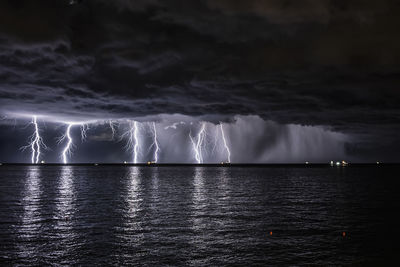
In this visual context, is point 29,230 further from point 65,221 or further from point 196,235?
point 196,235

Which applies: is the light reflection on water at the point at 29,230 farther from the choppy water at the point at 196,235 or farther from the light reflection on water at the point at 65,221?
the light reflection on water at the point at 65,221

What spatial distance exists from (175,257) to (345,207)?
1353 inches

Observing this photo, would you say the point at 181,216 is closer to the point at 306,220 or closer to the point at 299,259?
the point at 306,220

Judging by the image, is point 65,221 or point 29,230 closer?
point 29,230

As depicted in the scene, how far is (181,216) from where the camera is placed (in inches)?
1594

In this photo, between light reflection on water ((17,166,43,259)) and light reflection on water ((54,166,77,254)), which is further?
light reflection on water ((54,166,77,254))

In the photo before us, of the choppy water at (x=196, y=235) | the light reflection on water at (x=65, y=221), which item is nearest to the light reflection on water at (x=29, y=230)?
the choppy water at (x=196, y=235)

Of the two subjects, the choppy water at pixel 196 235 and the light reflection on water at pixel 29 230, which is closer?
the choppy water at pixel 196 235

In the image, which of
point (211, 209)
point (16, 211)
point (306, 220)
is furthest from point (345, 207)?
point (16, 211)

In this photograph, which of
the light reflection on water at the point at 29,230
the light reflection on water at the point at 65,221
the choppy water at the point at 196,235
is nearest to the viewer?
the choppy water at the point at 196,235

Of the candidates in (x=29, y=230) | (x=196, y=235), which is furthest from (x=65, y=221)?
(x=196, y=235)

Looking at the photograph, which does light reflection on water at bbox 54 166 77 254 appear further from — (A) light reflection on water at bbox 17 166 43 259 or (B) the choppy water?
(A) light reflection on water at bbox 17 166 43 259

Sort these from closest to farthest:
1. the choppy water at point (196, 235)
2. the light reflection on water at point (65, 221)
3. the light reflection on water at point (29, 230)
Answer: the choppy water at point (196, 235) < the light reflection on water at point (29, 230) < the light reflection on water at point (65, 221)

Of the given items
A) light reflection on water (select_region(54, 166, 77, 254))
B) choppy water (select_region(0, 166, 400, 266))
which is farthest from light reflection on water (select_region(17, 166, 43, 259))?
light reflection on water (select_region(54, 166, 77, 254))
